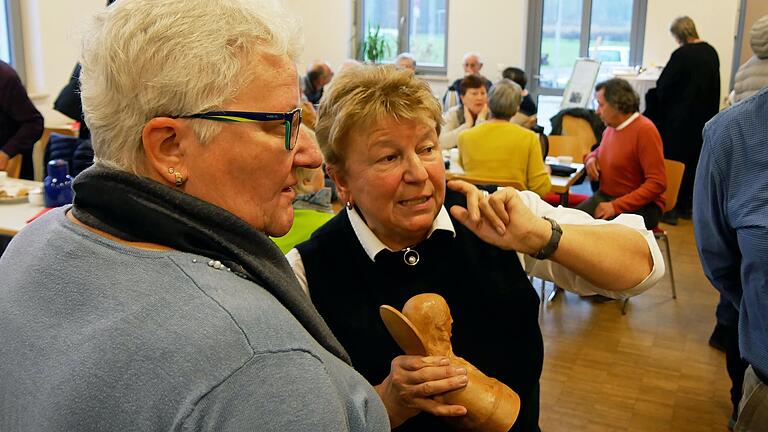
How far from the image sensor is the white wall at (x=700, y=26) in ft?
26.8

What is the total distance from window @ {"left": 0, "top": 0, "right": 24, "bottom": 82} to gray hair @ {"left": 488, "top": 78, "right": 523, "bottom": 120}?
14.4 feet

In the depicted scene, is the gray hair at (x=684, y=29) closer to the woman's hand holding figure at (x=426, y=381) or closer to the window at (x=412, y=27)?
the window at (x=412, y=27)

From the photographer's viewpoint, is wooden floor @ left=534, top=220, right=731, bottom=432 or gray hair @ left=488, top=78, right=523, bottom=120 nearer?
wooden floor @ left=534, top=220, right=731, bottom=432

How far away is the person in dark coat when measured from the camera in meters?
7.00

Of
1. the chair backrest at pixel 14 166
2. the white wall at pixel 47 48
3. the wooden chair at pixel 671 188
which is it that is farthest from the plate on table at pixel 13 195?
the wooden chair at pixel 671 188

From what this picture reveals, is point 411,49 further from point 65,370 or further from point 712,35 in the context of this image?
point 65,370

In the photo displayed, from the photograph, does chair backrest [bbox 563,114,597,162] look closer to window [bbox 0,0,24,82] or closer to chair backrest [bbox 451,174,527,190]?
chair backrest [bbox 451,174,527,190]

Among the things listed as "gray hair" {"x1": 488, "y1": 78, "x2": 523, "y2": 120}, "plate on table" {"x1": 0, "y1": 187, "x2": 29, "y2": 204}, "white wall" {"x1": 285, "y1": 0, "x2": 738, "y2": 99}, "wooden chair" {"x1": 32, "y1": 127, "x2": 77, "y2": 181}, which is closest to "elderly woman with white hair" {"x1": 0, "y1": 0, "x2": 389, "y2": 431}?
"plate on table" {"x1": 0, "y1": 187, "x2": 29, "y2": 204}

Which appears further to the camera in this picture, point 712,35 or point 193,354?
point 712,35

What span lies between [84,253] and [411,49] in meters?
10.0

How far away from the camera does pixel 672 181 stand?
490cm

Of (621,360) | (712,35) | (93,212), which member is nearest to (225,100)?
(93,212)

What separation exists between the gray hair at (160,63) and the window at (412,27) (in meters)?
9.55

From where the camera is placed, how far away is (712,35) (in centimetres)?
827
